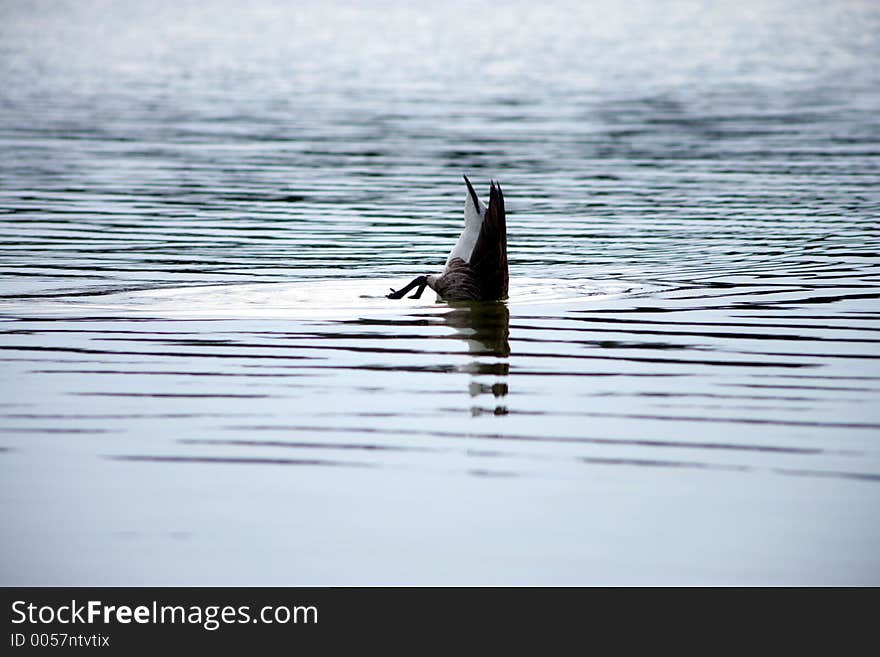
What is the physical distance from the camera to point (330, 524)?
673 cm

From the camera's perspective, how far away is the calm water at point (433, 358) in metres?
6.59

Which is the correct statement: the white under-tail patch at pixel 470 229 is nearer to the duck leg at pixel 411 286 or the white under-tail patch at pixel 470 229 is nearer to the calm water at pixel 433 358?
the duck leg at pixel 411 286

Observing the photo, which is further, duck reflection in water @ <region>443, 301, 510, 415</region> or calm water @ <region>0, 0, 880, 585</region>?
duck reflection in water @ <region>443, 301, 510, 415</region>

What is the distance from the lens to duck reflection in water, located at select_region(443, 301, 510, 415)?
29.6 ft

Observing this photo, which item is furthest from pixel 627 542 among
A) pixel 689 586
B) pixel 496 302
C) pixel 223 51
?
pixel 223 51

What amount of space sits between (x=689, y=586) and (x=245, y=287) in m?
7.28

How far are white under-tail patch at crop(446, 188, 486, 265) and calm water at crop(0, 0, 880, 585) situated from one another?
497 millimetres

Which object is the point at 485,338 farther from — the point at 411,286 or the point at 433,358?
the point at 411,286

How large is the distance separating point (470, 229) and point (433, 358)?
8.19 ft

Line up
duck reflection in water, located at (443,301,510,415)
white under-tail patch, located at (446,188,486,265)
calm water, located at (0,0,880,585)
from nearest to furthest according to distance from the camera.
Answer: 1. calm water, located at (0,0,880,585)
2. duck reflection in water, located at (443,301,510,415)
3. white under-tail patch, located at (446,188,486,265)

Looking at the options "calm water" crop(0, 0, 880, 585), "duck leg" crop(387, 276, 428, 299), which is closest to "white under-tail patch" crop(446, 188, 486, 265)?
"duck leg" crop(387, 276, 428, 299)

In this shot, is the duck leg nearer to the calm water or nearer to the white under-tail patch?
the calm water

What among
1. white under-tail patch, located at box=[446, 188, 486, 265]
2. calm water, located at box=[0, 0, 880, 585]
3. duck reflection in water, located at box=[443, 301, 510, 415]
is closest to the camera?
calm water, located at box=[0, 0, 880, 585]
